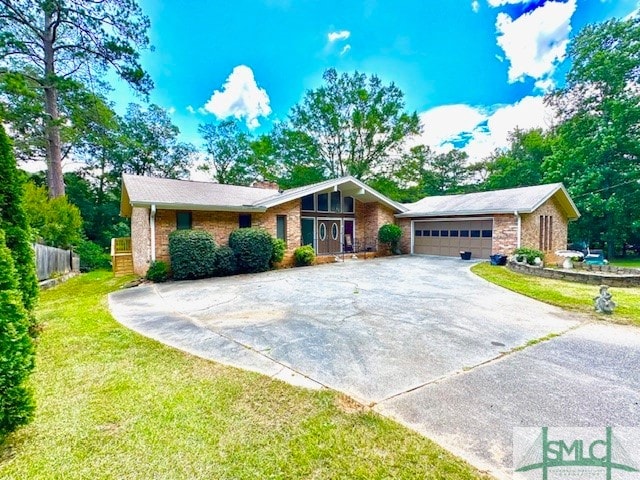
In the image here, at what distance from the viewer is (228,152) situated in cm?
3048

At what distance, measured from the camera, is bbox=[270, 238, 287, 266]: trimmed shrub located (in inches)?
516

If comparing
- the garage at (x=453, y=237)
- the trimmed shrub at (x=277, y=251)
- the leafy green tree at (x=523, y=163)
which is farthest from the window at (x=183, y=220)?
the leafy green tree at (x=523, y=163)

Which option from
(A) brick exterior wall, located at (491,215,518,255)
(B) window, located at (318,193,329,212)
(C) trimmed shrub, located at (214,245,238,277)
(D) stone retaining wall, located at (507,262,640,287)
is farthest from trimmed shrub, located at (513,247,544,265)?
(C) trimmed shrub, located at (214,245,238,277)

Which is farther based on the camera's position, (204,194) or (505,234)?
(505,234)

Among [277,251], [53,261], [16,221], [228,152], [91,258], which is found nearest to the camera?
[16,221]

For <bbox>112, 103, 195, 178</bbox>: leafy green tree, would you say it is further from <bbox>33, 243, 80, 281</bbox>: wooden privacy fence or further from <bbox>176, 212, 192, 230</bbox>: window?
<bbox>176, 212, 192, 230</bbox>: window

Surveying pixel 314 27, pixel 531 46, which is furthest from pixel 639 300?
pixel 314 27

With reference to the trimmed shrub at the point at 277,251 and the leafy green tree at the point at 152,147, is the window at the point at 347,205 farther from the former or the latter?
the leafy green tree at the point at 152,147

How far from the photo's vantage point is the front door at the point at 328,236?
55.7 feet

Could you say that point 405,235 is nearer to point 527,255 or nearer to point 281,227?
point 527,255

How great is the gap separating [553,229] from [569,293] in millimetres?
10429

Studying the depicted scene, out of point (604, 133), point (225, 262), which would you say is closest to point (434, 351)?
point (225, 262)

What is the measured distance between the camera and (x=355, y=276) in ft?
36.2

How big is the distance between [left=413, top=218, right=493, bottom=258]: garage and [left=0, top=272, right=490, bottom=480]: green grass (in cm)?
1507
